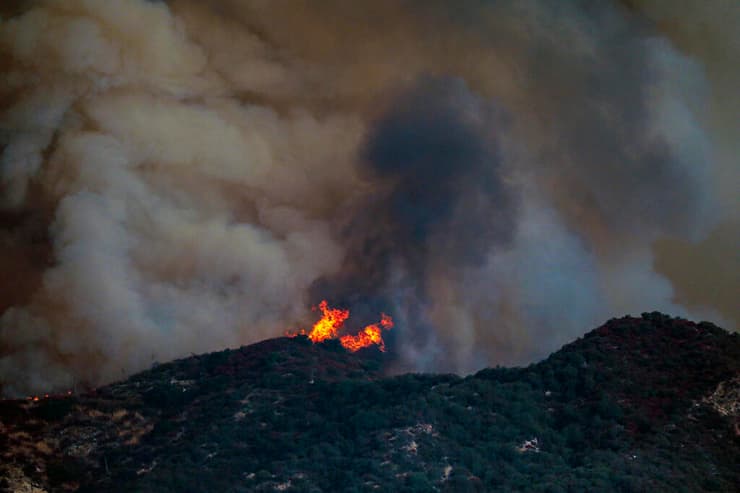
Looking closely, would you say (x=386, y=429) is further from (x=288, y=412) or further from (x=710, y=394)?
(x=710, y=394)

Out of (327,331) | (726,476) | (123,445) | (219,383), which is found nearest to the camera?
(726,476)

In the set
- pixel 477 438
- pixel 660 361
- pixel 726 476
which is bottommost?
pixel 726 476

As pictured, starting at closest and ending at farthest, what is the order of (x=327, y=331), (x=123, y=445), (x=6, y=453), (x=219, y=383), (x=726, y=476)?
(x=726, y=476) → (x=6, y=453) → (x=123, y=445) → (x=219, y=383) → (x=327, y=331)

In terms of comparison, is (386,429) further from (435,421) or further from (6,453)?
(6,453)

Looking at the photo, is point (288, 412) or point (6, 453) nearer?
point (6, 453)

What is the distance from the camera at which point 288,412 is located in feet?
254

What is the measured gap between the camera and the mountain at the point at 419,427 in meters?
66.4

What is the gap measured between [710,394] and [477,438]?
16325 millimetres

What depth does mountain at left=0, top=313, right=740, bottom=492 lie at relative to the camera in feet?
218

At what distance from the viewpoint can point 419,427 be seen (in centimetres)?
7200

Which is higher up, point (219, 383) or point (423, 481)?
point (219, 383)

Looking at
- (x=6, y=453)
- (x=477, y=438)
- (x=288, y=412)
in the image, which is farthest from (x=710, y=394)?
(x=6, y=453)

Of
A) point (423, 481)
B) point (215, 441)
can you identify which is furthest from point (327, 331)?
point (423, 481)

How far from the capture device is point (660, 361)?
76688 mm
